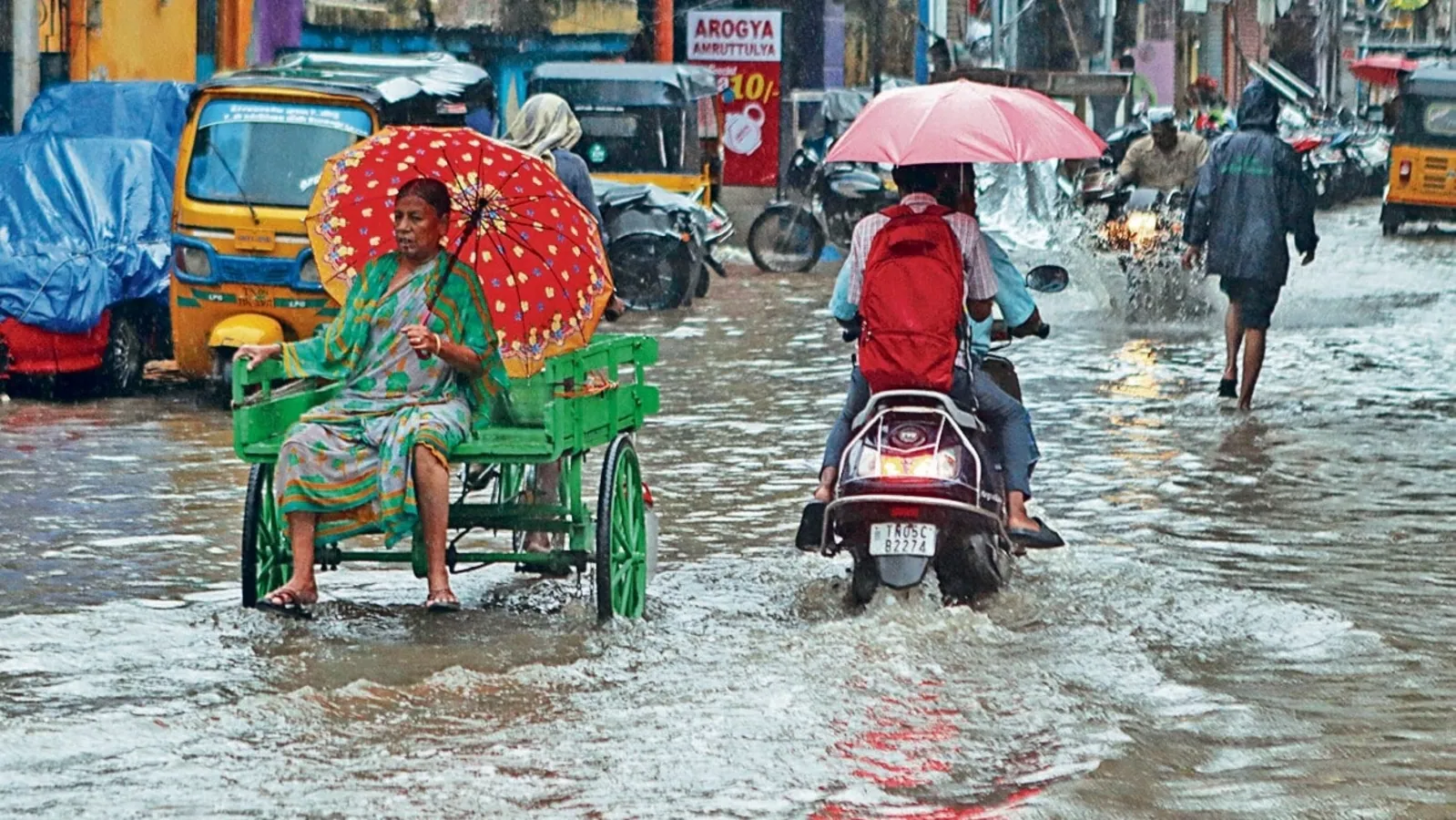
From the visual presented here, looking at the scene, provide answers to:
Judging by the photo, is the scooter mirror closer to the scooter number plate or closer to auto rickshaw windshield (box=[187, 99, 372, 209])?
the scooter number plate

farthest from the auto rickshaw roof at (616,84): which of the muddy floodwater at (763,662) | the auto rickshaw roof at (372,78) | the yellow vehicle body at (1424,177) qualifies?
the yellow vehicle body at (1424,177)

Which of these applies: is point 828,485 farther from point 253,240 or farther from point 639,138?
point 639,138

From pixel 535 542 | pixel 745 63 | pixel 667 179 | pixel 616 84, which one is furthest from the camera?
pixel 745 63

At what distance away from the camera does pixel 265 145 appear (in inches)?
564

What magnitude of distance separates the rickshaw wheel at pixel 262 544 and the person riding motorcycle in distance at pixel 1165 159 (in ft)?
44.7

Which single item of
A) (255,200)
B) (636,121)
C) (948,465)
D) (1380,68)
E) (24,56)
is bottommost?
(948,465)

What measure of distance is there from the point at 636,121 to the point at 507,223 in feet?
51.8

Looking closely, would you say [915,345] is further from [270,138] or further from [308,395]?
[270,138]

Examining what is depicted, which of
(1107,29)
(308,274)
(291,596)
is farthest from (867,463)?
(1107,29)

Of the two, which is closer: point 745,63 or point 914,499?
point 914,499

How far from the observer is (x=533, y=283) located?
7969mm

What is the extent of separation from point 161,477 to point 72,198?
4.18m

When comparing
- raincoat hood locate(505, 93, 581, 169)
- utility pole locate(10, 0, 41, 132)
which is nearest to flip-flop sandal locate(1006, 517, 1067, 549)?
raincoat hood locate(505, 93, 581, 169)

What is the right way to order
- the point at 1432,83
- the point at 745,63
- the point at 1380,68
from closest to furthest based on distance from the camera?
the point at 1432,83 → the point at 745,63 → the point at 1380,68
